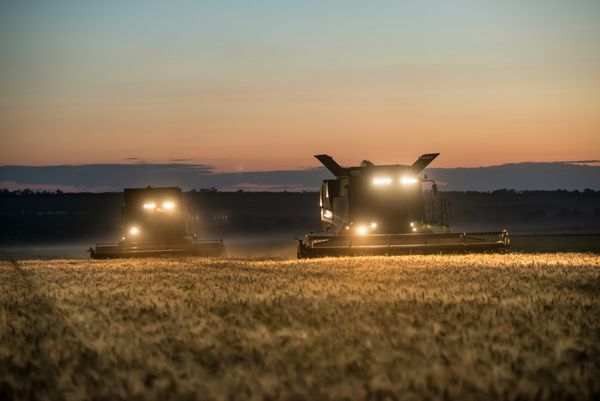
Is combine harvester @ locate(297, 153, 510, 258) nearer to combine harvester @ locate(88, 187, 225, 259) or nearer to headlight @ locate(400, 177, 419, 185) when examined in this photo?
headlight @ locate(400, 177, 419, 185)

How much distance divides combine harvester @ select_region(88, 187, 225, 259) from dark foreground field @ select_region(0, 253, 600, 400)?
2282cm

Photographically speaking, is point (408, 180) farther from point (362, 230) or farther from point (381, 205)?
point (362, 230)

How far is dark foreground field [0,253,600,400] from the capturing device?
8.28 m

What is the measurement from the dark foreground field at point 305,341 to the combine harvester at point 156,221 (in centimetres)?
2282

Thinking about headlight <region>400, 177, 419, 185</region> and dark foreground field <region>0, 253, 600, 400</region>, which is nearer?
dark foreground field <region>0, 253, 600, 400</region>

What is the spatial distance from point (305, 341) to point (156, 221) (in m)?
32.7

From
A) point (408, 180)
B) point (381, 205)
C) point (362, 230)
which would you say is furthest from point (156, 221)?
point (408, 180)

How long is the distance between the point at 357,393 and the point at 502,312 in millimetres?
5418

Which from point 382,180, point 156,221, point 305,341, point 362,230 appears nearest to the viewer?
point 305,341

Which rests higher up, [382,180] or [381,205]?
[382,180]

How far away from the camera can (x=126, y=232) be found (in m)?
41.9

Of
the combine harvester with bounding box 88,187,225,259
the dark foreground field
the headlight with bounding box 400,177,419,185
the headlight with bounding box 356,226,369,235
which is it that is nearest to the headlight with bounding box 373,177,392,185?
the headlight with bounding box 400,177,419,185

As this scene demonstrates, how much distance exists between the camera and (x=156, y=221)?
4250 centimetres

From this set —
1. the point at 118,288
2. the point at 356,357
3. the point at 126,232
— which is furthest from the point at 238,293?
the point at 126,232
